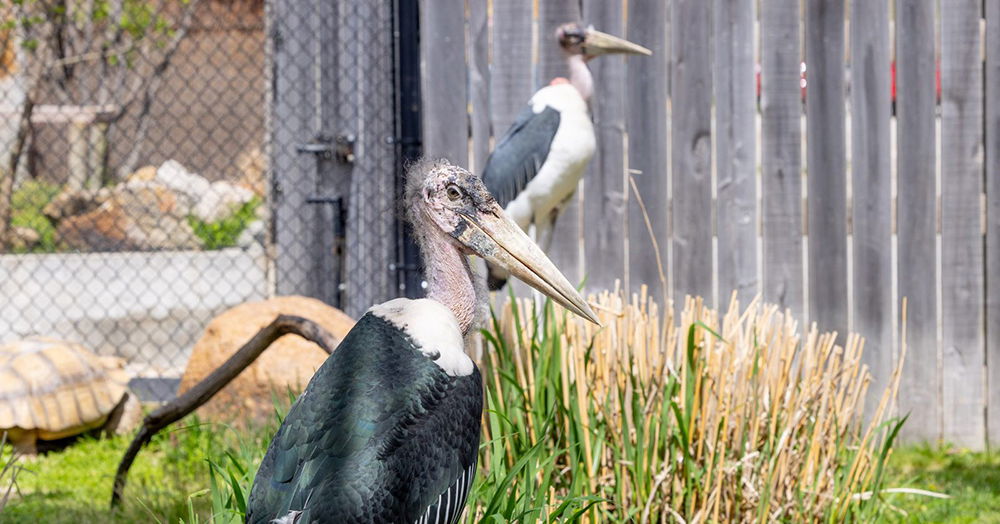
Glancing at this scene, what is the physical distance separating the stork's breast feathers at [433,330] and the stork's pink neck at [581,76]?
2.31 meters

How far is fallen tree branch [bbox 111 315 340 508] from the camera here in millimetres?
3232

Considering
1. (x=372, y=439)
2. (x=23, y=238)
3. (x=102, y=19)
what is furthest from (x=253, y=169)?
(x=372, y=439)

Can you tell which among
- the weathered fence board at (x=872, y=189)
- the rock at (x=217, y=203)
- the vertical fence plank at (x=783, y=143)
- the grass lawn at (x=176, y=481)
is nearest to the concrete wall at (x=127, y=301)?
the grass lawn at (x=176, y=481)

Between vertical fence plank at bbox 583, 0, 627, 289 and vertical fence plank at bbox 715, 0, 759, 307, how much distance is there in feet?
1.28

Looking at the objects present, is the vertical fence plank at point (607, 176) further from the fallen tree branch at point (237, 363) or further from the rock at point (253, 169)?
the rock at point (253, 169)

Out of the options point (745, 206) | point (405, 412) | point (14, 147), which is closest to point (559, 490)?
point (405, 412)

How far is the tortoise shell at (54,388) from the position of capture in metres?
4.82

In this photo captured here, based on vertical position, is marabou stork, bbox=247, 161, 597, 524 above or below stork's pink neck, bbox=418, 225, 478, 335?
below

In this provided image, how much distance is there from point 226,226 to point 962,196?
24.3 ft

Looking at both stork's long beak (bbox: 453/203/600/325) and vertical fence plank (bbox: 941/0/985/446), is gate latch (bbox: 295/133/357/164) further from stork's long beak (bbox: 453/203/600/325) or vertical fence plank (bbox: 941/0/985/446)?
stork's long beak (bbox: 453/203/600/325)

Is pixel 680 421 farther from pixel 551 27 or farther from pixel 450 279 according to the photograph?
pixel 551 27

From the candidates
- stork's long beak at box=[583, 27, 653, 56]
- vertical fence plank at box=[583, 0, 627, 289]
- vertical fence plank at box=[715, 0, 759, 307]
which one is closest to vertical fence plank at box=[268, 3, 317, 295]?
vertical fence plank at box=[583, 0, 627, 289]

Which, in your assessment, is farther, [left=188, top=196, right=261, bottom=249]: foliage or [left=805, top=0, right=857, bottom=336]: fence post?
[left=188, top=196, right=261, bottom=249]: foliage

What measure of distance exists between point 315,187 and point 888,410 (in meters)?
2.76
